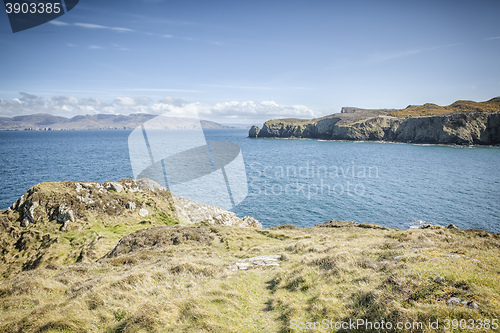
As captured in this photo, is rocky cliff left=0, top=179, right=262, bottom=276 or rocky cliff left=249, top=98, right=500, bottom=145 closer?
rocky cliff left=0, top=179, right=262, bottom=276

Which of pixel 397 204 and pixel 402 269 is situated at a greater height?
pixel 402 269

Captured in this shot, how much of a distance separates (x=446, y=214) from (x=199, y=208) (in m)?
41.2

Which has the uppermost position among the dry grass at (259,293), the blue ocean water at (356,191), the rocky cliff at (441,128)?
the rocky cliff at (441,128)

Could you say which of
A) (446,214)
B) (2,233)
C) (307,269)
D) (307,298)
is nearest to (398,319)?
(307,298)

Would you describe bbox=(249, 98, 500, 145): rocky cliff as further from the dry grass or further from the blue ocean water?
the dry grass

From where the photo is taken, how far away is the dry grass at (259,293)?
25.8 ft

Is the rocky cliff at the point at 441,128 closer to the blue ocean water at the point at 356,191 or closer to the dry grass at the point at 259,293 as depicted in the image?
the blue ocean water at the point at 356,191

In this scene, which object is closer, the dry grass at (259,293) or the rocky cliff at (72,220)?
the dry grass at (259,293)

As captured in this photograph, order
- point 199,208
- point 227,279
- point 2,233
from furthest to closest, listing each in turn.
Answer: point 199,208
point 2,233
point 227,279

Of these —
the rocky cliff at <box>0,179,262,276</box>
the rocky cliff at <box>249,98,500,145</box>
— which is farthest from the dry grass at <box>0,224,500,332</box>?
the rocky cliff at <box>249,98,500,145</box>

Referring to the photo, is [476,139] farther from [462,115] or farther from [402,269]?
[402,269]

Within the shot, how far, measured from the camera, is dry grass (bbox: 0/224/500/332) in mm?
7871

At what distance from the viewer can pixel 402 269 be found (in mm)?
10141

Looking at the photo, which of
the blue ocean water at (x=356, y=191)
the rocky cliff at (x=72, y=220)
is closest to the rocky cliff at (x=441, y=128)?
the blue ocean water at (x=356, y=191)
